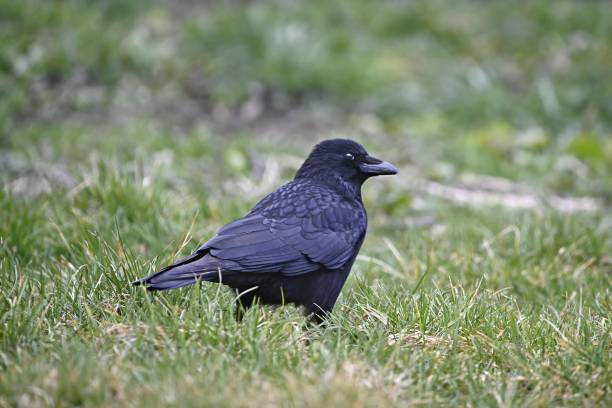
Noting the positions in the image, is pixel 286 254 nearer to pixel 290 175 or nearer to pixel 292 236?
pixel 292 236

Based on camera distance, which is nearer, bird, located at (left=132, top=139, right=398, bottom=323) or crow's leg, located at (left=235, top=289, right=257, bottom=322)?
bird, located at (left=132, top=139, right=398, bottom=323)

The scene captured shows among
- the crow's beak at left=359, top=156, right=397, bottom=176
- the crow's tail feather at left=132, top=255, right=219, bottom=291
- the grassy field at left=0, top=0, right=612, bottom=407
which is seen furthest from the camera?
the crow's beak at left=359, top=156, right=397, bottom=176

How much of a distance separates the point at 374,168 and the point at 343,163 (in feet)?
0.62

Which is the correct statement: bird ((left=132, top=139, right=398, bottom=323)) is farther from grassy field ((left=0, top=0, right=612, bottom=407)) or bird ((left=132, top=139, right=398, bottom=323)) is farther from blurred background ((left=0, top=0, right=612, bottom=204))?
blurred background ((left=0, top=0, right=612, bottom=204))

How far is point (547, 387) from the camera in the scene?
3.09 meters

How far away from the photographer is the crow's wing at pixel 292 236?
12.3 ft

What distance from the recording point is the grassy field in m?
3.05

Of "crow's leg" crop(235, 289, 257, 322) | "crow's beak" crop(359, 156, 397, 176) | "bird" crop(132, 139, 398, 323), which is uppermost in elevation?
"crow's beak" crop(359, 156, 397, 176)

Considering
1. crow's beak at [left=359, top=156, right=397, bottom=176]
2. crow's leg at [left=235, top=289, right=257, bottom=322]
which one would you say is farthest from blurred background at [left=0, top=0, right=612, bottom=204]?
crow's leg at [left=235, top=289, right=257, bottom=322]

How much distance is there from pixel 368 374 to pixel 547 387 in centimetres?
75

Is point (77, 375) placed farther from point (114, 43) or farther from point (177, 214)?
point (114, 43)

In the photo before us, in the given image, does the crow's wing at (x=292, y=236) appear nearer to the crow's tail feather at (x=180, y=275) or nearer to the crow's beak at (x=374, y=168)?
the crow's tail feather at (x=180, y=275)

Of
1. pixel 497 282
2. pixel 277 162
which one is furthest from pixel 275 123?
pixel 497 282

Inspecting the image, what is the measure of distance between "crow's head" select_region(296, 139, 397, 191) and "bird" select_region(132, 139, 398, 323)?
186 millimetres
